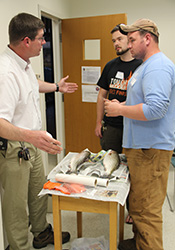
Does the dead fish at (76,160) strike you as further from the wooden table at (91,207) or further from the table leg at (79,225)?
the table leg at (79,225)

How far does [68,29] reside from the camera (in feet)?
11.2

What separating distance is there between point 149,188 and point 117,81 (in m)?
1.06

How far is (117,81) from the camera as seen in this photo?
235 centimetres

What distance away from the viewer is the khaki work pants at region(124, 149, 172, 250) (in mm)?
1660

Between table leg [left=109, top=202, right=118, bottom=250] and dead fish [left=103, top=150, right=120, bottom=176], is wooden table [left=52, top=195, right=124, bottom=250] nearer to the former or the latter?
table leg [left=109, top=202, right=118, bottom=250]

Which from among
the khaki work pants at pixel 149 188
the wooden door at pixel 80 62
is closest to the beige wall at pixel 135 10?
the wooden door at pixel 80 62

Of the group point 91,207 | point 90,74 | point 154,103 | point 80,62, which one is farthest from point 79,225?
point 80,62

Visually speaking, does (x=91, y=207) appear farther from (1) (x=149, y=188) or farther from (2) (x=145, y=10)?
(2) (x=145, y=10)

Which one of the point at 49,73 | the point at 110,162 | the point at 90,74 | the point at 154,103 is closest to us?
the point at 154,103

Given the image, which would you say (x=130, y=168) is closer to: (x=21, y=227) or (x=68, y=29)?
(x=21, y=227)

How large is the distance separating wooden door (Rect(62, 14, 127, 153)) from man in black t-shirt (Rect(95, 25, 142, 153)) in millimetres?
906

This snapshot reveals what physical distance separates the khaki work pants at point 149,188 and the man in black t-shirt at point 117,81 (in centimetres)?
71

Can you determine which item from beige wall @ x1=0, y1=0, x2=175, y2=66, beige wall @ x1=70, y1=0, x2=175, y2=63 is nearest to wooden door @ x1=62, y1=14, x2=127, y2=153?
beige wall @ x1=0, y1=0, x2=175, y2=66

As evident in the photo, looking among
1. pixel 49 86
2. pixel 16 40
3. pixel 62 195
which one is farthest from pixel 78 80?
pixel 62 195
